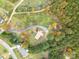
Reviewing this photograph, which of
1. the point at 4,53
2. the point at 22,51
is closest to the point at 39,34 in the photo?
the point at 22,51

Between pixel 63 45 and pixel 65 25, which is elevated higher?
pixel 65 25

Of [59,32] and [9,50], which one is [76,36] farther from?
[9,50]

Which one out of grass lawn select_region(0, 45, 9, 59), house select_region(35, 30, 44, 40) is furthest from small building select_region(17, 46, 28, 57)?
house select_region(35, 30, 44, 40)

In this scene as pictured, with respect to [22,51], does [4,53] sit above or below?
above

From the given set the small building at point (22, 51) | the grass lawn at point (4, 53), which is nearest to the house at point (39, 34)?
the small building at point (22, 51)

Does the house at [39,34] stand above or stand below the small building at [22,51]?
above

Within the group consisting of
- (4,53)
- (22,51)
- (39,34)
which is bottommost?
(22,51)

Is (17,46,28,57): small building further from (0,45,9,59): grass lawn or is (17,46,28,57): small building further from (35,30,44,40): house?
(35,30,44,40): house

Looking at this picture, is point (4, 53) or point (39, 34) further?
point (4, 53)

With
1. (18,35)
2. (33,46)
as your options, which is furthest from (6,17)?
(33,46)

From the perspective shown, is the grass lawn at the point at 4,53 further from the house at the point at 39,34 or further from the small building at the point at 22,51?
the house at the point at 39,34

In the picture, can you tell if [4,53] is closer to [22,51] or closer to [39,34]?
[22,51]
